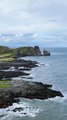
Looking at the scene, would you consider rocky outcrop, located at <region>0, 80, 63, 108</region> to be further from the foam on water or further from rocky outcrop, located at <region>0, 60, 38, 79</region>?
rocky outcrop, located at <region>0, 60, 38, 79</region>

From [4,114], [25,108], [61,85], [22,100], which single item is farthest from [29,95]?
[61,85]

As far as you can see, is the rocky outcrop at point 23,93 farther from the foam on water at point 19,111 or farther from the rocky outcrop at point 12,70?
the rocky outcrop at point 12,70

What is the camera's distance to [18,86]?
70.6 meters

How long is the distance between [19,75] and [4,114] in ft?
171

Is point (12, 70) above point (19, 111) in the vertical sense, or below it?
above

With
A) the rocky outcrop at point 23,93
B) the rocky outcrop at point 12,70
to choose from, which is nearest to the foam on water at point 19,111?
the rocky outcrop at point 23,93

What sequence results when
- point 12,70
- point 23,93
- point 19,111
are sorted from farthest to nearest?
1. point 12,70
2. point 23,93
3. point 19,111

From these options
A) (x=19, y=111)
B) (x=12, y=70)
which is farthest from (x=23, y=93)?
(x=12, y=70)

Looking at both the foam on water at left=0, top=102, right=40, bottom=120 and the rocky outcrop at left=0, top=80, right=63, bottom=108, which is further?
the rocky outcrop at left=0, top=80, right=63, bottom=108

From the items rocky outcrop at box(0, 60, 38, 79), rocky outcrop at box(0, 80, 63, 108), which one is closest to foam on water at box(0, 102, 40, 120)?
rocky outcrop at box(0, 80, 63, 108)

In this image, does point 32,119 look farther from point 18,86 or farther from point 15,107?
point 18,86

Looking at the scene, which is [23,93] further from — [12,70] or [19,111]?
[12,70]

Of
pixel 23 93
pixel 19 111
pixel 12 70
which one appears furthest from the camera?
pixel 12 70

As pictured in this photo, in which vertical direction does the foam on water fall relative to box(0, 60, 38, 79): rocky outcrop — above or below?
below
